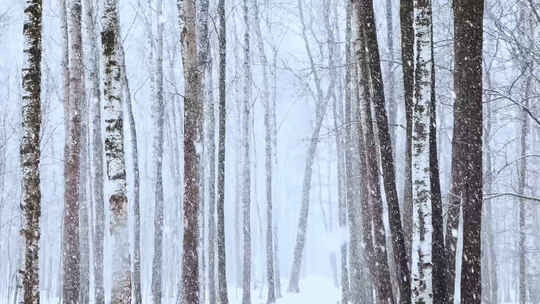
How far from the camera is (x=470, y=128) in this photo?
657 cm

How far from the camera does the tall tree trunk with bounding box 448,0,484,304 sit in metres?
6.39

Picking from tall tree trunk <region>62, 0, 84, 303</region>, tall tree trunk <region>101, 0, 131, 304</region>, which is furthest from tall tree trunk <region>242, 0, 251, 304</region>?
tall tree trunk <region>101, 0, 131, 304</region>

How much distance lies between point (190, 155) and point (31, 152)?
3.27 meters

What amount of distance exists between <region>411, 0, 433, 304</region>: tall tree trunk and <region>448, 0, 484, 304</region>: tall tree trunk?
0.86 metres

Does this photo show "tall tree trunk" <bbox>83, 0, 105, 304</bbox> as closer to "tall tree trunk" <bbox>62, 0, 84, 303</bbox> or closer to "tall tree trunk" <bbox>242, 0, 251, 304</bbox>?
"tall tree trunk" <bbox>62, 0, 84, 303</bbox>

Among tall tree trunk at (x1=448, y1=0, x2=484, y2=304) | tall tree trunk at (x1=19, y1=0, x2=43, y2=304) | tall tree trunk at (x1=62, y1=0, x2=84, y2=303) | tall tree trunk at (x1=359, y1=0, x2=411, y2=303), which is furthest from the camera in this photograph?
tall tree trunk at (x1=62, y1=0, x2=84, y2=303)

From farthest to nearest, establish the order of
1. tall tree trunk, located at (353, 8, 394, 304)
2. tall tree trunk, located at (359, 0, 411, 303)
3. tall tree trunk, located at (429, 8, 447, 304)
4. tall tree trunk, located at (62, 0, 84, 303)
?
tall tree trunk, located at (62, 0, 84, 303) → tall tree trunk, located at (353, 8, 394, 304) → tall tree trunk, located at (359, 0, 411, 303) → tall tree trunk, located at (429, 8, 447, 304)

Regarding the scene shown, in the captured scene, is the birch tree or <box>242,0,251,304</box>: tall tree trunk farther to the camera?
<box>242,0,251,304</box>: tall tree trunk

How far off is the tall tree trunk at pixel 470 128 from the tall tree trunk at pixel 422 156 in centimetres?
86

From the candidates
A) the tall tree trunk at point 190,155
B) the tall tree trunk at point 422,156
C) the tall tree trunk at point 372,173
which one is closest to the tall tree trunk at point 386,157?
the tall tree trunk at point 372,173

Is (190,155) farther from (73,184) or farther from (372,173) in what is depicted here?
(73,184)

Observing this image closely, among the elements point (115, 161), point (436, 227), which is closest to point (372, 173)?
point (436, 227)

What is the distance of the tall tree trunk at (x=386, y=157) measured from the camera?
8.09m

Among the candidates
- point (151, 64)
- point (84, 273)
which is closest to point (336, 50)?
point (151, 64)
